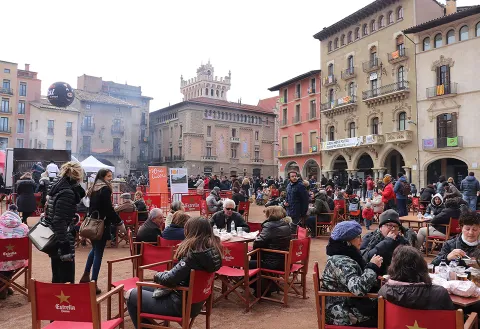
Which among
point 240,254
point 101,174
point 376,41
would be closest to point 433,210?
point 240,254

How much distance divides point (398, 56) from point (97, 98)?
38.3 metres

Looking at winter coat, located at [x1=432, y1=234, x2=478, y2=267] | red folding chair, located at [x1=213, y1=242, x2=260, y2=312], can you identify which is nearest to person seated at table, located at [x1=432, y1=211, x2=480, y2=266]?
winter coat, located at [x1=432, y1=234, x2=478, y2=267]

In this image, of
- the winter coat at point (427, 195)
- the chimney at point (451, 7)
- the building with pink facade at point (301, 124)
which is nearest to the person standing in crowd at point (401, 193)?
the winter coat at point (427, 195)

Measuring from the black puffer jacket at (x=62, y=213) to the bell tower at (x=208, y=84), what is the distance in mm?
82617

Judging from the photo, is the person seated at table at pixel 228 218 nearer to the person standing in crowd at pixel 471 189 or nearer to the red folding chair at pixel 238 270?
the red folding chair at pixel 238 270

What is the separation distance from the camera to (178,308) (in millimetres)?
3455

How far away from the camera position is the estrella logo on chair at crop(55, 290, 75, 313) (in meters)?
2.76

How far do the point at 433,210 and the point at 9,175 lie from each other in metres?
19.6

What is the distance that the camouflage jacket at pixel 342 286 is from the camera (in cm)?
322

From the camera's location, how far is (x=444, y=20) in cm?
2597

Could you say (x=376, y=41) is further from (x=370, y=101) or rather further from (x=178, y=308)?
(x=178, y=308)

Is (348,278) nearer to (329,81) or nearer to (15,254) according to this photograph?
(15,254)

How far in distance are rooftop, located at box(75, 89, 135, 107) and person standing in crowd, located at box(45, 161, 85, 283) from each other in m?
48.3

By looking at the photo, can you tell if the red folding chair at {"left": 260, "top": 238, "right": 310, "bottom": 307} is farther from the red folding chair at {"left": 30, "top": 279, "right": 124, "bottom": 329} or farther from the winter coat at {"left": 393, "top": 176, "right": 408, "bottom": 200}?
the winter coat at {"left": 393, "top": 176, "right": 408, "bottom": 200}
